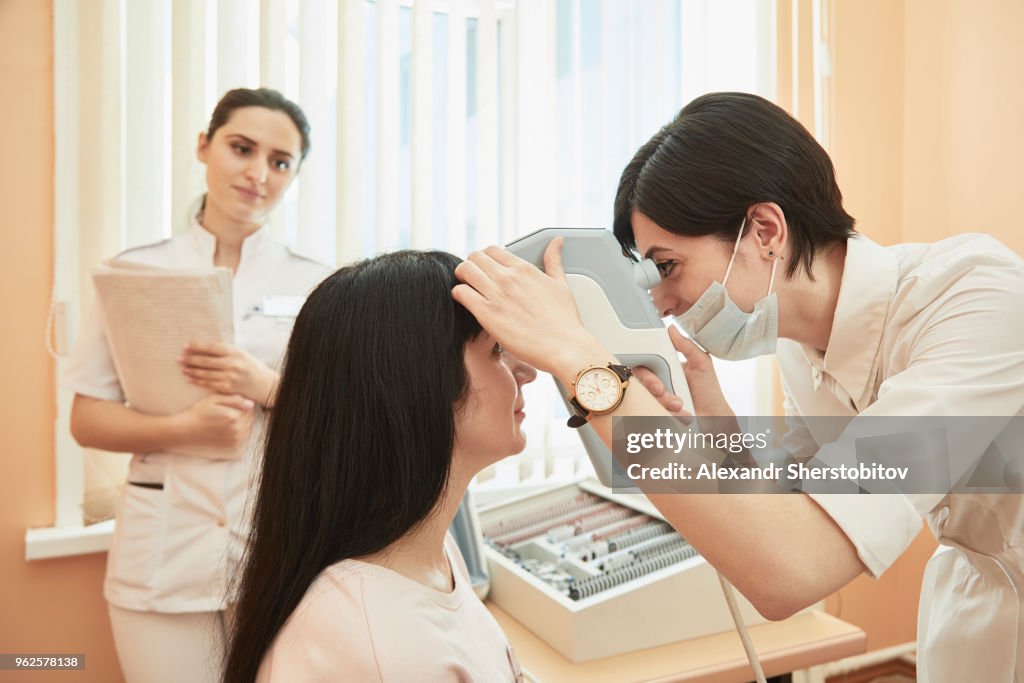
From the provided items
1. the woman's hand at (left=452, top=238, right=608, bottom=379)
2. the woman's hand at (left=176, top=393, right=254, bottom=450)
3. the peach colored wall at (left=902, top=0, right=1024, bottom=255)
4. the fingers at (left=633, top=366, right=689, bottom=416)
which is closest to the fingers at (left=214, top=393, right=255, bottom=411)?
the woman's hand at (left=176, top=393, right=254, bottom=450)

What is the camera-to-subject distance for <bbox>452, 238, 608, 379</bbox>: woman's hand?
802 mm

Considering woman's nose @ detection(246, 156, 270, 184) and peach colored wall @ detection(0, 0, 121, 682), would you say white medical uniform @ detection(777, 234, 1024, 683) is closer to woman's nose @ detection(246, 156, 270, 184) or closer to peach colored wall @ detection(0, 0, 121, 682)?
woman's nose @ detection(246, 156, 270, 184)

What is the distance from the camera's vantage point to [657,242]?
1.14m

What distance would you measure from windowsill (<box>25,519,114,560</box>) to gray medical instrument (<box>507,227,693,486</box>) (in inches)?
58.3

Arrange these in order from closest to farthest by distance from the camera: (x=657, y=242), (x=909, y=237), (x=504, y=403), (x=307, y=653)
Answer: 1. (x=307, y=653)
2. (x=504, y=403)
3. (x=657, y=242)
4. (x=909, y=237)

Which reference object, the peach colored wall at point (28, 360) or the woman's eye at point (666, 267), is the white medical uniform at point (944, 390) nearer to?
the woman's eye at point (666, 267)

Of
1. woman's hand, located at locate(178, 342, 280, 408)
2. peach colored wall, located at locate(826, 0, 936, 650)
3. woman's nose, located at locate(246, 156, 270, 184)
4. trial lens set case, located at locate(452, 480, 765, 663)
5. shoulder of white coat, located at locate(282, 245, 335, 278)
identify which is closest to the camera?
trial lens set case, located at locate(452, 480, 765, 663)

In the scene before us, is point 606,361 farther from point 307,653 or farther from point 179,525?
point 179,525

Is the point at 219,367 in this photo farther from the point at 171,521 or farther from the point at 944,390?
the point at 944,390

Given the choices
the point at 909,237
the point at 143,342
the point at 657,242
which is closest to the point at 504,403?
the point at 657,242

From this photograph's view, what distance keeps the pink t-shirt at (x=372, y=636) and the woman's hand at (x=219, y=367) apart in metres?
0.71

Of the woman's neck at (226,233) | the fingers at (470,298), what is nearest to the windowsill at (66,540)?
the woman's neck at (226,233)

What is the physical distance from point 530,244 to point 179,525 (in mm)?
1046

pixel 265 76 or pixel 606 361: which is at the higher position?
pixel 265 76
